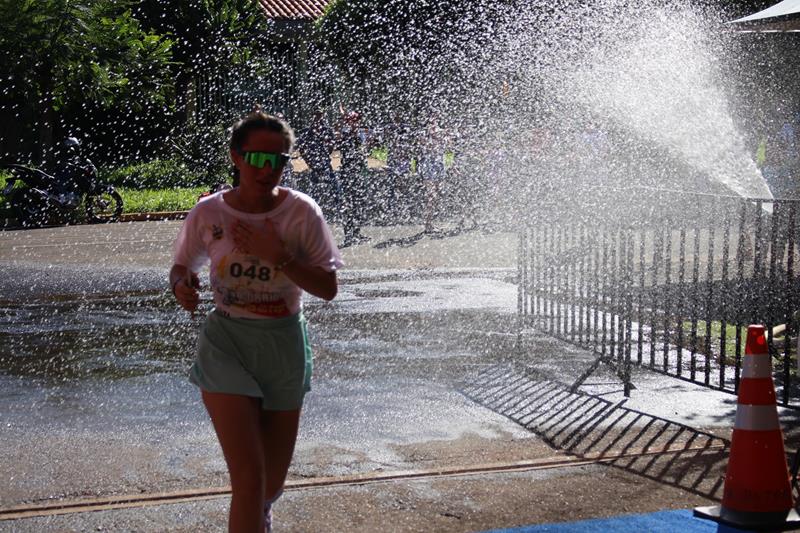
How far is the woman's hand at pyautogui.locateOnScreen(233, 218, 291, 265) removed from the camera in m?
3.96

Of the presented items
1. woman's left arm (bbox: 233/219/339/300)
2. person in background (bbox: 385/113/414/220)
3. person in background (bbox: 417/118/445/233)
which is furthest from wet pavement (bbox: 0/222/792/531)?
person in background (bbox: 385/113/414/220)

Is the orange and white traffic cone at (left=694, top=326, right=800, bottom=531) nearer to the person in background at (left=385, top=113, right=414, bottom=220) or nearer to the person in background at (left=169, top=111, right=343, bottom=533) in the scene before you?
the person in background at (left=169, top=111, right=343, bottom=533)

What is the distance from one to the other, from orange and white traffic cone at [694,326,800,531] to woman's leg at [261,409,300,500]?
1.94 metres

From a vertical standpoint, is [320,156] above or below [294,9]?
below

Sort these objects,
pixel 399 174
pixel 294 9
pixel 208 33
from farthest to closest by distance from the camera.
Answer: pixel 294 9 < pixel 208 33 < pixel 399 174

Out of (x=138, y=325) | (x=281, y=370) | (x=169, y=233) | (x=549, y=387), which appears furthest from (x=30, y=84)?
(x=281, y=370)

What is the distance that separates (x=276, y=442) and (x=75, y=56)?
70.7ft

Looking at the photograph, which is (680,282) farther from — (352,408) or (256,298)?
(256,298)

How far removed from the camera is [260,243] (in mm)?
3969

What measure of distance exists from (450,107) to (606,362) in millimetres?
22588

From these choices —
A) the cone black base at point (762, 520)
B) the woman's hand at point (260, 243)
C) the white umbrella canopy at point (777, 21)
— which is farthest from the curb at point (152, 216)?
the woman's hand at point (260, 243)

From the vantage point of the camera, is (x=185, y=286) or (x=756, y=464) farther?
(x=756, y=464)

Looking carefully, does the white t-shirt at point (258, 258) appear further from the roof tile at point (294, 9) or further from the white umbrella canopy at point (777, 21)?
the roof tile at point (294, 9)

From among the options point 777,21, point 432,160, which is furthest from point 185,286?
point 432,160
